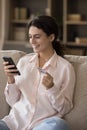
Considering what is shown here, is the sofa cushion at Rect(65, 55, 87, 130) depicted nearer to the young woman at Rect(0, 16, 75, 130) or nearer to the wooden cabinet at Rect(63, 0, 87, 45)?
the young woman at Rect(0, 16, 75, 130)

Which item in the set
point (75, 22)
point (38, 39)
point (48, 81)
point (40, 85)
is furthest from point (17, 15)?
point (48, 81)

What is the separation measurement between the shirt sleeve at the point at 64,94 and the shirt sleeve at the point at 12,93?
0.23 metres

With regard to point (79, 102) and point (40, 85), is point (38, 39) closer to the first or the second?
point (40, 85)

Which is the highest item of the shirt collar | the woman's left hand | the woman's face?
the woman's face

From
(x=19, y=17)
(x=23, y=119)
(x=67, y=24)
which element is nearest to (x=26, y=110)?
(x=23, y=119)

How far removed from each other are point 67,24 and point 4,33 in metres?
1.01

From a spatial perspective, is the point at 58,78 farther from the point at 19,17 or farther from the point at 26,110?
the point at 19,17

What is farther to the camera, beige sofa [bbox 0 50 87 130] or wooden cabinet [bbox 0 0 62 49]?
wooden cabinet [bbox 0 0 62 49]

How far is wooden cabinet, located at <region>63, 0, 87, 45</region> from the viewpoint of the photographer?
462 centimetres

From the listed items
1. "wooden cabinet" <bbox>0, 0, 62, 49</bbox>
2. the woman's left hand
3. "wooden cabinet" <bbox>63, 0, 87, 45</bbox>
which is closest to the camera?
the woman's left hand

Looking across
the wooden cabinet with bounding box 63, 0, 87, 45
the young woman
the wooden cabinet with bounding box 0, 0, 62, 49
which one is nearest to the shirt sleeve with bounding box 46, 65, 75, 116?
the young woman

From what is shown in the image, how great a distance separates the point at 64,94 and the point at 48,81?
0.48 ft

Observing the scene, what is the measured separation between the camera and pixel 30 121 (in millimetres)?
2004

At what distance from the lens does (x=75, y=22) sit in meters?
4.62
